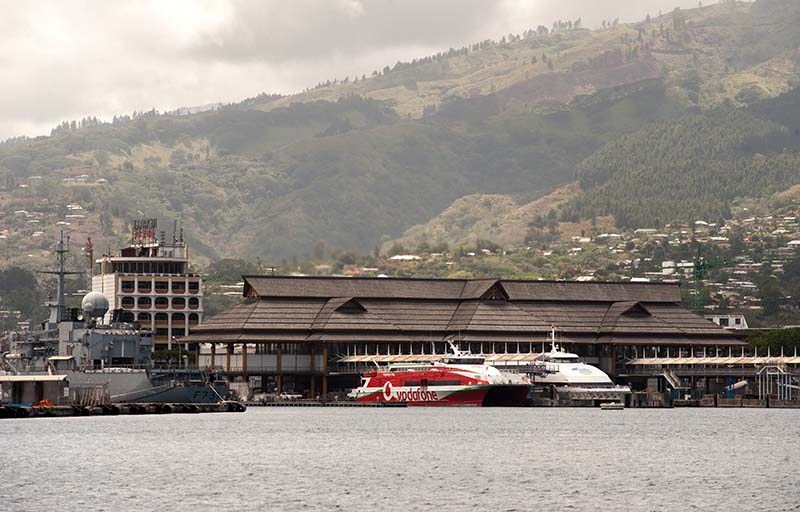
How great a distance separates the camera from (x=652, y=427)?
575 ft

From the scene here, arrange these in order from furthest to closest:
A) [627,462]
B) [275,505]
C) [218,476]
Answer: [627,462] < [218,476] < [275,505]

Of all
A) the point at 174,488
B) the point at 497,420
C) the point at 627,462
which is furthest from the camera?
the point at 497,420

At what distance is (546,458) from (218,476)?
1063 inches

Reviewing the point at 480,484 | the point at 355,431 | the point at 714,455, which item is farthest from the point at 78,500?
the point at 355,431

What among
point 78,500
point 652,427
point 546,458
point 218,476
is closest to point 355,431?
point 652,427

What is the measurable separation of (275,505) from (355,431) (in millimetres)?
69669

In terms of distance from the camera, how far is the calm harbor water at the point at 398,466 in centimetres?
10038

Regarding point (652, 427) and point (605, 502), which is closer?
point (605, 502)

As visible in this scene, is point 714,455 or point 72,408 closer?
point 714,455

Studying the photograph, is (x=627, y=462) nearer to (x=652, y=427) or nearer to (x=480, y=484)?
(x=480, y=484)

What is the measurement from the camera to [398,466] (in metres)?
123

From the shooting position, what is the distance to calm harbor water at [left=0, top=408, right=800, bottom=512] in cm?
10038

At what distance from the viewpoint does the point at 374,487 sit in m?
108

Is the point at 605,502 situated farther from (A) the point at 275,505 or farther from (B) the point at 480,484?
(A) the point at 275,505
